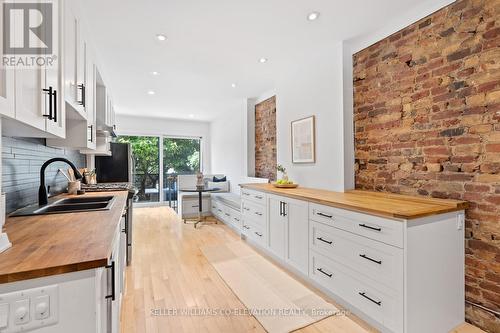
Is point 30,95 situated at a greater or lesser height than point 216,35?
lesser

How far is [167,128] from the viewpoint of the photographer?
7184mm

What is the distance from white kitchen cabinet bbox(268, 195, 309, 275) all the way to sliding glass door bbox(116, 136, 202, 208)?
14.5 feet

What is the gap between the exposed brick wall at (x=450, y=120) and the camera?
1788 mm

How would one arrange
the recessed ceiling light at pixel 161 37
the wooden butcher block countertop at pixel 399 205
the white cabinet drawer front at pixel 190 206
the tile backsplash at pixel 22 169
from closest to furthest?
the tile backsplash at pixel 22 169 → the wooden butcher block countertop at pixel 399 205 → the recessed ceiling light at pixel 161 37 → the white cabinet drawer front at pixel 190 206

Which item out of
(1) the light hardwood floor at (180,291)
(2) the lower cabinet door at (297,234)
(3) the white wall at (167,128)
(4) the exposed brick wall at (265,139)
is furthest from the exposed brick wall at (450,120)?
(3) the white wall at (167,128)

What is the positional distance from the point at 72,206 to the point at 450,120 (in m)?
3.31

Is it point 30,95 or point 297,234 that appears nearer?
point 30,95

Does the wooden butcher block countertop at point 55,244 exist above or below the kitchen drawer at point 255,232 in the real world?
above

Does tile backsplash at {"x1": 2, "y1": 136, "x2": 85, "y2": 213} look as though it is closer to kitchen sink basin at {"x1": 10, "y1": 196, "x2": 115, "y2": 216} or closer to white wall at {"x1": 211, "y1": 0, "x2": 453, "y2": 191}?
kitchen sink basin at {"x1": 10, "y1": 196, "x2": 115, "y2": 216}

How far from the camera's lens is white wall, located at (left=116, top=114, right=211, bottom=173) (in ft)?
22.1

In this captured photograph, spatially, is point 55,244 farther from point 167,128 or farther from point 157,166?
point 167,128

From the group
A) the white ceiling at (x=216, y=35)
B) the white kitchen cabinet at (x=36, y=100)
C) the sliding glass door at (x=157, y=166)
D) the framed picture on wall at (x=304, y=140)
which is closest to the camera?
the white kitchen cabinet at (x=36, y=100)

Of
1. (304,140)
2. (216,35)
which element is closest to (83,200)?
(216,35)

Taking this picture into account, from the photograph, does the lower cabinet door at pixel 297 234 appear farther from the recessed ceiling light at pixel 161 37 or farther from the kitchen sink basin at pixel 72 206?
the recessed ceiling light at pixel 161 37
